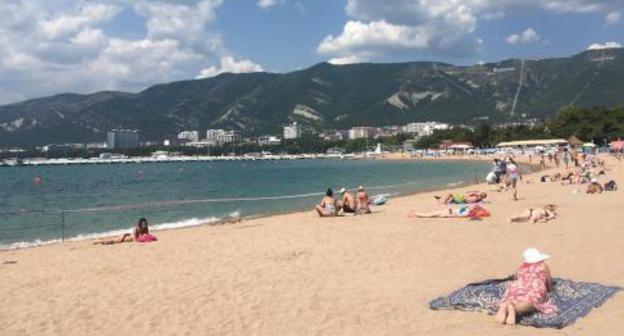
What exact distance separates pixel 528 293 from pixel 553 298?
506mm

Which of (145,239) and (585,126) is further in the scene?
(585,126)

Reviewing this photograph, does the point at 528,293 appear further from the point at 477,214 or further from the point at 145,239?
the point at 145,239

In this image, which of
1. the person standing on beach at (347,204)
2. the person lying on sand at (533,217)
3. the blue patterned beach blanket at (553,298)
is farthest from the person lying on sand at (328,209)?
the blue patterned beach blanket at (553,298)

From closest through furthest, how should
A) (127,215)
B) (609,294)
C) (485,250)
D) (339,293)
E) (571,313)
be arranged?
1. (571,313)
2. (609,294)
3. (339,293)
4. (485,250)
5. (127,215)

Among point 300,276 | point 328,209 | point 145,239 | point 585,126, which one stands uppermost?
point 585,126

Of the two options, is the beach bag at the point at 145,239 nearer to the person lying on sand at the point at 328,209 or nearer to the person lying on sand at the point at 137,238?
the person lying on sand at the point at 137,238

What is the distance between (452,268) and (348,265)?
184cm

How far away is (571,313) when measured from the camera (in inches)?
281

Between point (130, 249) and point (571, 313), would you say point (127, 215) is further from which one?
point (571, 313)

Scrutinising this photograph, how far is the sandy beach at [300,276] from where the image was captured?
7.34 metres

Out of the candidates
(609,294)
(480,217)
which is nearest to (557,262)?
(609,294)

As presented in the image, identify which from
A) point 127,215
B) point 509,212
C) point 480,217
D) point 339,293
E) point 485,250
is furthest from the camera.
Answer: point 127,215

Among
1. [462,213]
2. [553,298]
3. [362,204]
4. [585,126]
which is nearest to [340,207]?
[362,204]

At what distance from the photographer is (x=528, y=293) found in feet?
24.1
